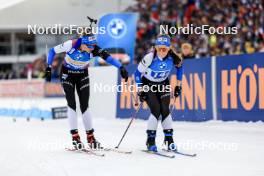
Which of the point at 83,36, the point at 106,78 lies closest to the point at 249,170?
the point at 83,36

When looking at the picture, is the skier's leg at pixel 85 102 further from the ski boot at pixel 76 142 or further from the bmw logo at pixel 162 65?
the bmw logo at pixel 162 65

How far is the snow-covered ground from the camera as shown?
5.86 m

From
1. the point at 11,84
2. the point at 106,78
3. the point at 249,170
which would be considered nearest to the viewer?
the point at 249,170

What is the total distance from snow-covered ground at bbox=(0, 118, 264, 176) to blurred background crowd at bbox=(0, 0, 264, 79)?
10.7 feet

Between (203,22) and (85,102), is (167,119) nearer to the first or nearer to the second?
(85,102)

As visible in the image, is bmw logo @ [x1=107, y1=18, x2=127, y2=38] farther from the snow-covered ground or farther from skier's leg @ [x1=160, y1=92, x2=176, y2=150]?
skier's leg @ [x1=160, y1=92, x2=176, y2=150]

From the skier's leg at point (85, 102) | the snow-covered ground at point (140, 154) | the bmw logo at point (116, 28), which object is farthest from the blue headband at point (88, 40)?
the bmw logo at point (116, 28)

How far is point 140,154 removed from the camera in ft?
23.8

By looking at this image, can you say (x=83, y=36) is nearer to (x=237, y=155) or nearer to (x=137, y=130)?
(x=237, y=155)

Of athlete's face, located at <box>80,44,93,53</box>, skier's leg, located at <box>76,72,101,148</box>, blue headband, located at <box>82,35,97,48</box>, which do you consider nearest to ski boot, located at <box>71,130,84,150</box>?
skier's leg, located at <box>76,72,101,148</box>

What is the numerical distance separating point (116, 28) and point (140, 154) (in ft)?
31.2

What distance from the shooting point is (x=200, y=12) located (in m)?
23.3

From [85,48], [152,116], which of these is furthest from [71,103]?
[152,116]

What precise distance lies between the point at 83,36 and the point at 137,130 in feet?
12.7
